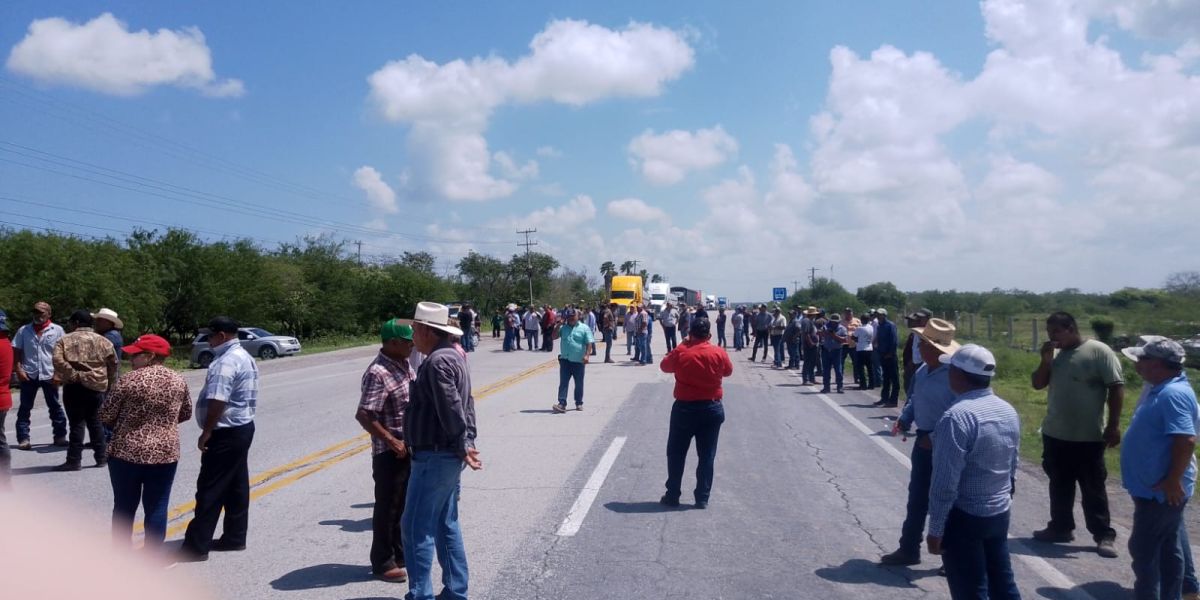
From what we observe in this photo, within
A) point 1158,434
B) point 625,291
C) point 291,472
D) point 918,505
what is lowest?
point 291,472

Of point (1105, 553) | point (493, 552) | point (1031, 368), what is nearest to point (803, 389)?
point (1031, 368)

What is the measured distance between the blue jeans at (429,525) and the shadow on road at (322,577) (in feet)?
2.88

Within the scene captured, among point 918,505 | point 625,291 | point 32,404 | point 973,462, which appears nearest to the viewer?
point 973,462

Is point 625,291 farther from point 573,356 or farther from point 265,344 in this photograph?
point 573,356

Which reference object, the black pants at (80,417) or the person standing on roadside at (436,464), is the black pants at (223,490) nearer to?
the person standing on roadside at (436,464)

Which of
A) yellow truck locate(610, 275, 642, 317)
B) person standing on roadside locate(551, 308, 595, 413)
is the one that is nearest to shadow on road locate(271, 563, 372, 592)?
person standing on roadside locate(551, 308, 595, 413)

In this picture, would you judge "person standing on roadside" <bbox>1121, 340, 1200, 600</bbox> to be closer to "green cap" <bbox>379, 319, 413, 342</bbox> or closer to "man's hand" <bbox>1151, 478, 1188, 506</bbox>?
"man's hand" <bbox>1151, 478, 1188, 506</bbox>

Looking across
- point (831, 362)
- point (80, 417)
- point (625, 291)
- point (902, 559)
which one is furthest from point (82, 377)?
point (625, 291)

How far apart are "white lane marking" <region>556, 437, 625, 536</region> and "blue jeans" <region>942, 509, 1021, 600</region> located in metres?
3.12

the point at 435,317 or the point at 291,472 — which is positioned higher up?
the point at 435,317

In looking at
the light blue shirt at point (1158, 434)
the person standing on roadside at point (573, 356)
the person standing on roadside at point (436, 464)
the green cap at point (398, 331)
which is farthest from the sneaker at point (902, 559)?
the person standing on roadside at point (573, 356)

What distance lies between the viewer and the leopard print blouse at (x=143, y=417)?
571cm

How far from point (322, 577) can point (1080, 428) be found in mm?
5710

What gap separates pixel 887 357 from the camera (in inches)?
621
